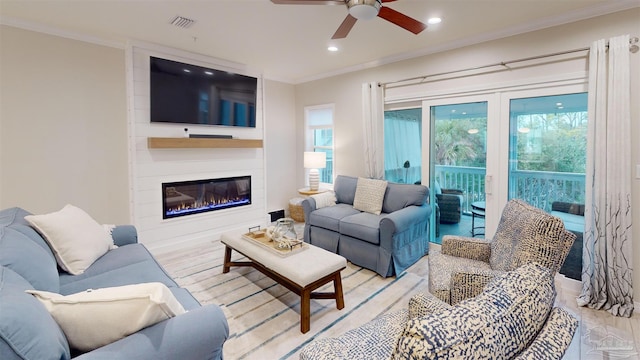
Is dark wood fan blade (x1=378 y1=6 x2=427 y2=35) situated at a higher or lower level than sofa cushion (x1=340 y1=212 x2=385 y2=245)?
higher

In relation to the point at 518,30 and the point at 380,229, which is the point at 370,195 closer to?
the point at 380,229

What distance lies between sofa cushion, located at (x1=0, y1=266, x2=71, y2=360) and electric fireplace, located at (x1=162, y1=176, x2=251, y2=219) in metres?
3.07

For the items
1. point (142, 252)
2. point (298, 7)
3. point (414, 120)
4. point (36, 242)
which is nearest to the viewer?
point (36, 242)

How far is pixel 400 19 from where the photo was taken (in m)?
2.35

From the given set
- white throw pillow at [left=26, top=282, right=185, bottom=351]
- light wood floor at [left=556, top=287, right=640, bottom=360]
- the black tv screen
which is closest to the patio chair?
light wood floor at [left=556, top=287, right=640, bottom=360]

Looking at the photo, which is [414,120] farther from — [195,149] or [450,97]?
[195,149]

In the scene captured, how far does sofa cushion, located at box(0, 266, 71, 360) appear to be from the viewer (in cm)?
88

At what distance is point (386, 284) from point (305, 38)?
2.85 m

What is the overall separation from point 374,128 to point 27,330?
3.96 metres

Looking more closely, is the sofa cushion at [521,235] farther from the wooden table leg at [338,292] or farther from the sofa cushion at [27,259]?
the sofa cushion at [27,259]

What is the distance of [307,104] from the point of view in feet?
17.8

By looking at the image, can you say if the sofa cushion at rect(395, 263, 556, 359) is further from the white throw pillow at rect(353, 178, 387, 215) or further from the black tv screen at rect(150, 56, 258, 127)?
the black tv screen at rect(150, 56, 258, 127)

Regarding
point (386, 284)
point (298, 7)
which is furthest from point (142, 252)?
point (298, 7)

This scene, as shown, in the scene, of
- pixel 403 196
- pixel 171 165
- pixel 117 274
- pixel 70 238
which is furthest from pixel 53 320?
pixel 403 196
